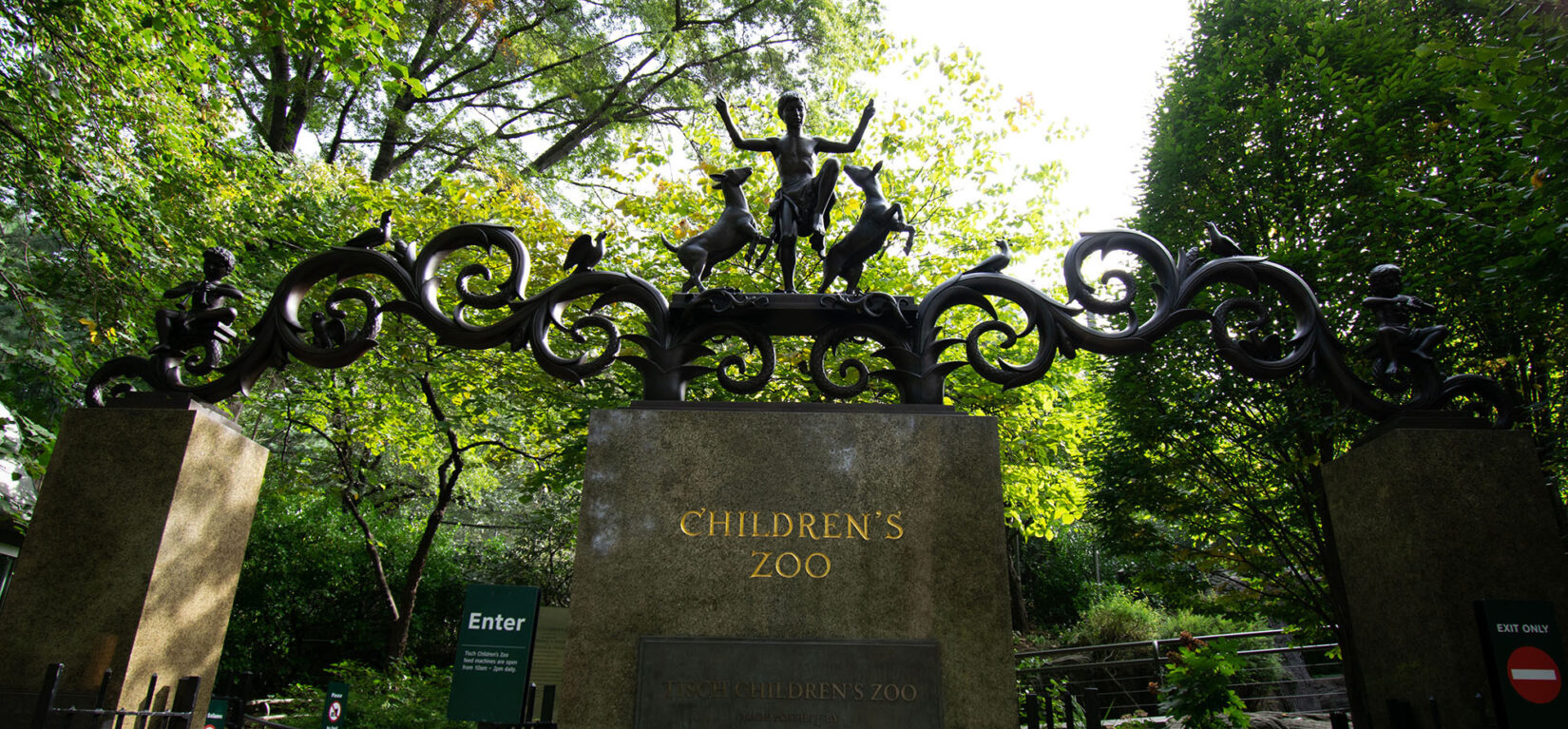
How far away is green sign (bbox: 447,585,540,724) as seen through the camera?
841cm

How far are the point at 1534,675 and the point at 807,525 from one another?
3.47m

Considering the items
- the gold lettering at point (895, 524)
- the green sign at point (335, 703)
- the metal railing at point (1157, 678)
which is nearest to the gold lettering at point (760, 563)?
the gold lettering at point (895, 524)

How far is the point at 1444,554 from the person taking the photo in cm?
432

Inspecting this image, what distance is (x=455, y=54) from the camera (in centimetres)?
1925

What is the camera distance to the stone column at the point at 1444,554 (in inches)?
165

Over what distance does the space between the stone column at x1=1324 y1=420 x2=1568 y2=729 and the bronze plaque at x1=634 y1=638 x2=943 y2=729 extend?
2.46 m

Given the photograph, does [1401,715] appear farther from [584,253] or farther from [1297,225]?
[1297,225]

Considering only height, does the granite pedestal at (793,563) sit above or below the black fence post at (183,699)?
above

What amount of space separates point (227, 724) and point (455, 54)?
1634 centimetres

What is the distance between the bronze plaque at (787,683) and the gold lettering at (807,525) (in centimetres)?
54

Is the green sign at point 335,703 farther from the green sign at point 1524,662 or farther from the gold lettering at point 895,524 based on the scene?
the green sign at point 1524,662

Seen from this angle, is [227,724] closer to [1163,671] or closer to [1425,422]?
[1425,422]

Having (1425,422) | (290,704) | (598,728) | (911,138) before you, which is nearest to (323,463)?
(290,704)

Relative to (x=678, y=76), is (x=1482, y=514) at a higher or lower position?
lower
